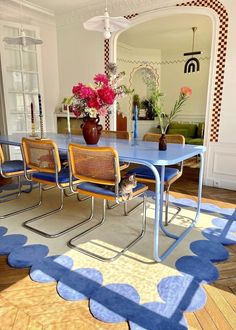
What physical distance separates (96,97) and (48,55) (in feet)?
10.6

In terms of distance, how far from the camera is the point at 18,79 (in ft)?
14.4

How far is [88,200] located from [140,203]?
639mm

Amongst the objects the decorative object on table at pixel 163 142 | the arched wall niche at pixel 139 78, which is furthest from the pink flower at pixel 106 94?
the arched wall niche at pixel 139 78

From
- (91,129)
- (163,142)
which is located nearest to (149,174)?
(163,142)

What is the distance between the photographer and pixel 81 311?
143 cm

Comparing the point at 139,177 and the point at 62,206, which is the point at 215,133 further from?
the point at 62,206

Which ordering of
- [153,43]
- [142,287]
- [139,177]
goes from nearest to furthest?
[142,287]
[139,177]
[153,43]

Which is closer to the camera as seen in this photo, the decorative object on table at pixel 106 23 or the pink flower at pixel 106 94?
the pink flower at pixel 106 94

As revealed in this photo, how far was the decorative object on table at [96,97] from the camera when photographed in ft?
7.41

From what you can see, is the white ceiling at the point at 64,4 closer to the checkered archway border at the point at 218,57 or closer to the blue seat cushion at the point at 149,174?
the checkered archway border at the point at 218,57

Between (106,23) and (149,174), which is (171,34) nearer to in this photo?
(106,23)

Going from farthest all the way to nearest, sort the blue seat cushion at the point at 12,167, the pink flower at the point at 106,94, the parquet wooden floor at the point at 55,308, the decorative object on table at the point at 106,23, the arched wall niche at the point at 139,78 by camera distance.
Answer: the arched wall niche at the point at 139,78
the blue seat cushion at the point at 12,167
the decorative object on table at the point at 106,23
the pink flower at the point at 106,94
the parquet wooden floor at the point at 55,308

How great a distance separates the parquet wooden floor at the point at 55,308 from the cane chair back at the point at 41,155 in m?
0.85

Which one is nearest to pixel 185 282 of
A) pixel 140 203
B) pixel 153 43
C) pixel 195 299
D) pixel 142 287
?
pixel 195 299
